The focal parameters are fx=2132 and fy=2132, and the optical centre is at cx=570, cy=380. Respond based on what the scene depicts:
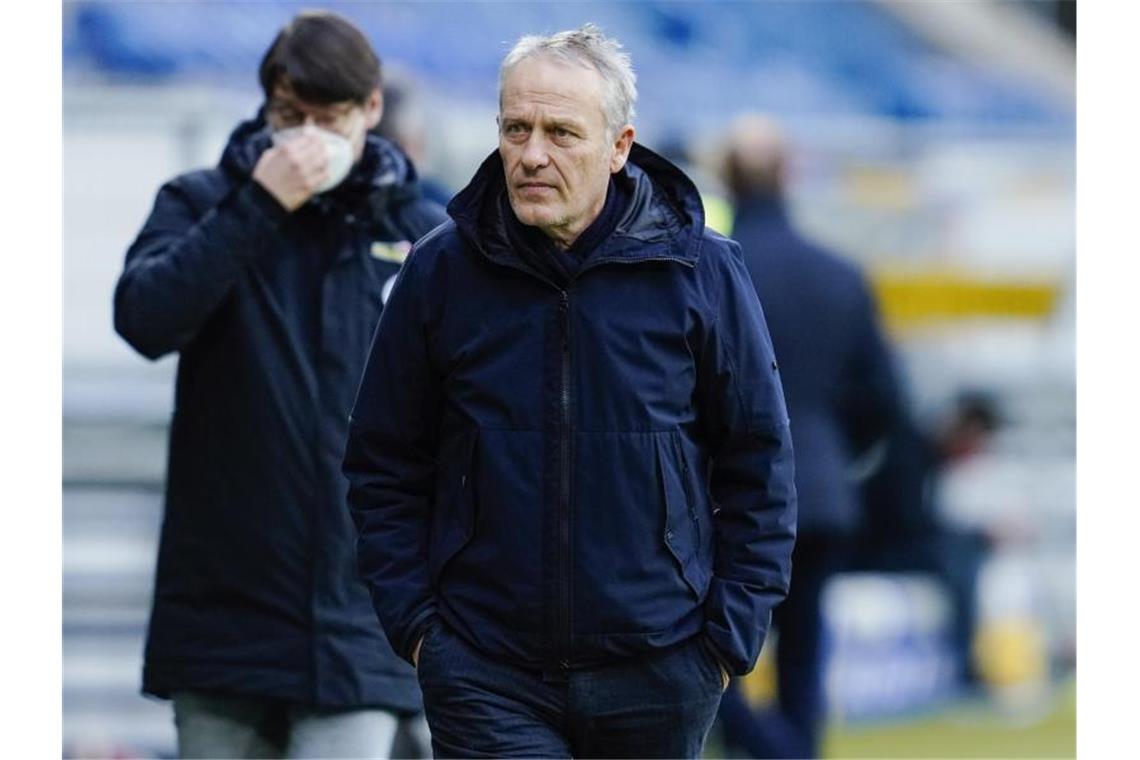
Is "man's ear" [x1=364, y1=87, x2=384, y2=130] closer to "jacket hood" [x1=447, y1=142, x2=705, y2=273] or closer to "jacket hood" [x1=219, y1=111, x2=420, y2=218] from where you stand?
"jacket hood" [x1=219, y1=111, x2=420, y2=218]

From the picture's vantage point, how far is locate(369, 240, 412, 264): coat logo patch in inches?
162

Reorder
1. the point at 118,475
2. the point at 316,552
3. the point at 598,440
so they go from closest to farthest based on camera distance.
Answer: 1. the point at 598,440
2. the point at 316,552
3. the point at 118,475

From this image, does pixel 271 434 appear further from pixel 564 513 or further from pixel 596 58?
pixel 596 58

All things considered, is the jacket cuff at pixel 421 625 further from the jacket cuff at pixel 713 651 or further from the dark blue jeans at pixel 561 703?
the jacket cuff at pixel 713 651

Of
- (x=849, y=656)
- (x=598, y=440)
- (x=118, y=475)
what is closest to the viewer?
(x=598, y=440)

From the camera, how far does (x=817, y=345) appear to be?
6.20 m

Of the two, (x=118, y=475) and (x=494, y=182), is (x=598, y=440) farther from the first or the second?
(x=118, y=475)

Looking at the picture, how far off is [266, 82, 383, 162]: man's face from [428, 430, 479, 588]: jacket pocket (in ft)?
3.16

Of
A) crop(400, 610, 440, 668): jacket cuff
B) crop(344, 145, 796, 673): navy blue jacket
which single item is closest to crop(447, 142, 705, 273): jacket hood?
crop(344, 145, 796, 673): navy blue jacket

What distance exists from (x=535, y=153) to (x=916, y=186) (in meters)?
4.79

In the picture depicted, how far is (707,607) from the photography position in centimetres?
332

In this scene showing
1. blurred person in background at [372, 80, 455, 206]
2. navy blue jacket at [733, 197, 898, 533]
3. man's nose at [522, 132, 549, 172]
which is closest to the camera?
man's nose at [522, 132, 549, 172]
